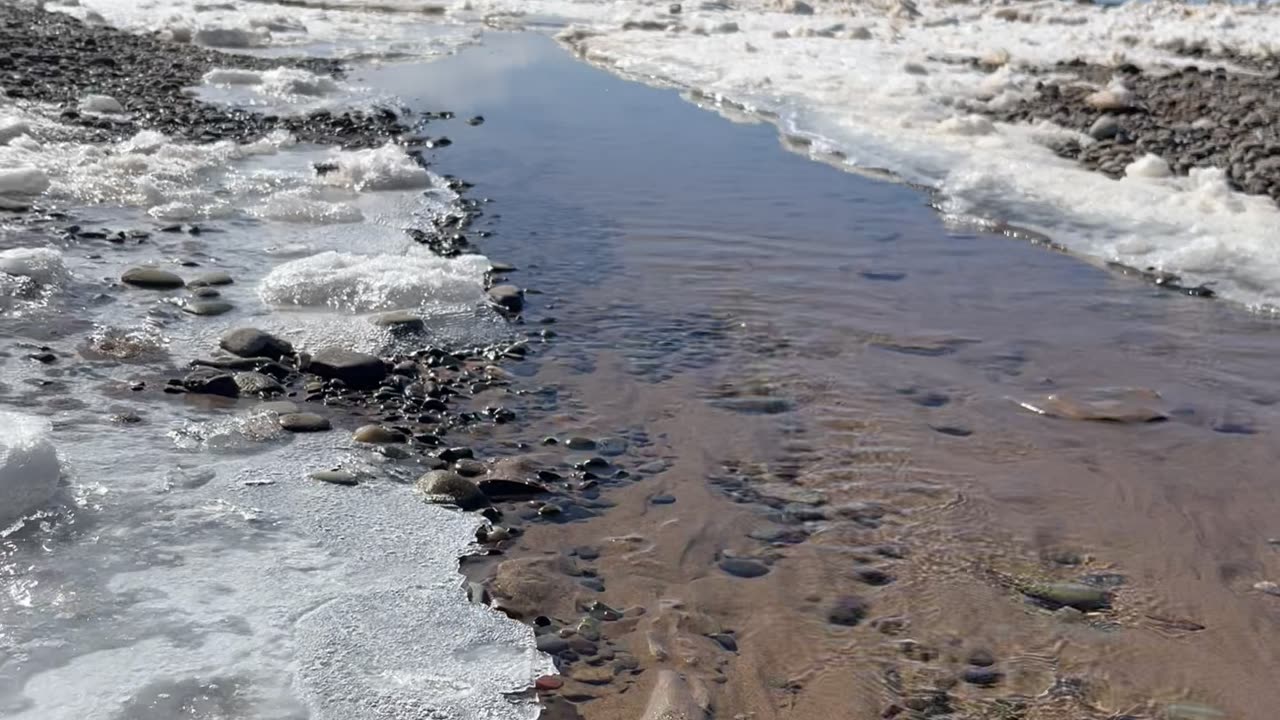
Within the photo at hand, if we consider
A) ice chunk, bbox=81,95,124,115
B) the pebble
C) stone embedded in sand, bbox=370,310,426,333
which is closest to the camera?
the pebble

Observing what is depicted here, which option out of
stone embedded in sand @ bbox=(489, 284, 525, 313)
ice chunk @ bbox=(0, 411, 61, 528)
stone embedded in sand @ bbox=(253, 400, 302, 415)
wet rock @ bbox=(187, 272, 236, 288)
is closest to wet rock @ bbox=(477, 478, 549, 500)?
stone embedded in sand @ bbox=(253, 400, 302, 415)

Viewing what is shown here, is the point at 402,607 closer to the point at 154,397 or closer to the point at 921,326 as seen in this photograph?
the point at 154,397

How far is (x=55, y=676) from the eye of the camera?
8.90 ft

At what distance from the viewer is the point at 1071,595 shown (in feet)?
11.5

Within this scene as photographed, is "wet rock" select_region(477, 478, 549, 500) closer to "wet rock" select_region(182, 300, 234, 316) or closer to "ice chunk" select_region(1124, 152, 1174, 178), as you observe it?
"wet rock" select_region(182, 300, 234, 316)

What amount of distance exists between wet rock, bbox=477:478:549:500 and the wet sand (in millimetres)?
231

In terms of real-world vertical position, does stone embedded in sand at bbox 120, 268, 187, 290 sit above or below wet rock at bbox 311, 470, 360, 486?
above

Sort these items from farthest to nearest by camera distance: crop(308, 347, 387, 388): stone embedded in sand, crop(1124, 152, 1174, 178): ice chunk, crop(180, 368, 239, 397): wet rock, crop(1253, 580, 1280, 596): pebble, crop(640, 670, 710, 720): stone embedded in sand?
crop(1124, 152, 1174, 178): ice chunk
crop(308, 347, 387, 388): stone embedded in sand
crop(180, 368, 239, 397): wet rock
crop(1253, 580, 1280, 596): pebble
crop(640, 670, 710, 720): stone embedded in sand

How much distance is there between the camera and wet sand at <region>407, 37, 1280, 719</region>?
3.15 meters

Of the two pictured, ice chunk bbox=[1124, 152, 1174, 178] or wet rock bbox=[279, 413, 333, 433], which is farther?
ice chunk bbox=[1124, 152, 1174, 178]

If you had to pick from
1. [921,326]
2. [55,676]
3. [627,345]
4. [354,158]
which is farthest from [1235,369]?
[354,158]

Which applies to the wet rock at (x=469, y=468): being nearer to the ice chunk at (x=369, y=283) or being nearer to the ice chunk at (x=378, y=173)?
the ice chunk at (x=369, y=283)

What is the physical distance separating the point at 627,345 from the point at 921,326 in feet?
4.96

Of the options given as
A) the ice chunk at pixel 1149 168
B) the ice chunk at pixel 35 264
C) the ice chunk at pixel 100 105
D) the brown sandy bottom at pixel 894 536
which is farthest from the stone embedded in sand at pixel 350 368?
the ice chunk at pixel 1149 168
